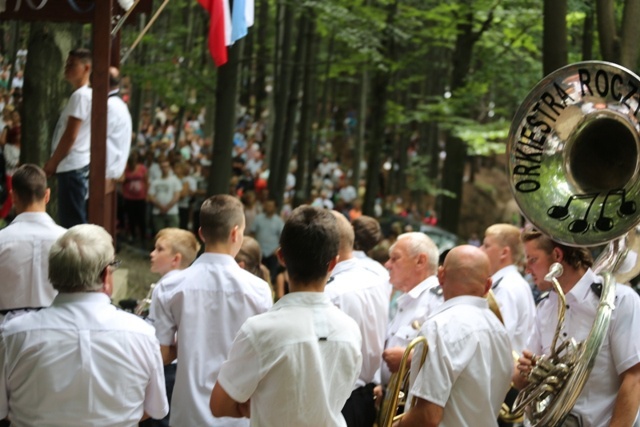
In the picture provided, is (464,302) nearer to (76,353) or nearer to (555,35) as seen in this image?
(76,353)

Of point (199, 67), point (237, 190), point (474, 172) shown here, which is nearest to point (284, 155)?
point (237, 190)

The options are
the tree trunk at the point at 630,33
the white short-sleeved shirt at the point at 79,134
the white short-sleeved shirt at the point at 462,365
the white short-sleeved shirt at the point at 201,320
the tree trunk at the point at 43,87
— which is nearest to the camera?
the white short-sleeved shirt at the point at 462,365

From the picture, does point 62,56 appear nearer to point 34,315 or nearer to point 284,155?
point 34,315

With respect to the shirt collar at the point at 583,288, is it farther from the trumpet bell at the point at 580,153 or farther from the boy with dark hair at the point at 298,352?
the boy with dark hair at the point at 298,352

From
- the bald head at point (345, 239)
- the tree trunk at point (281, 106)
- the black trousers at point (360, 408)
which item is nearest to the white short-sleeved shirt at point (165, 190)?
the tree trunk at point (281, 106)

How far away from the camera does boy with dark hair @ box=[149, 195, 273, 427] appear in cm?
589

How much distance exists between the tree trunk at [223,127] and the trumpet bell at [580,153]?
1200 centimetres

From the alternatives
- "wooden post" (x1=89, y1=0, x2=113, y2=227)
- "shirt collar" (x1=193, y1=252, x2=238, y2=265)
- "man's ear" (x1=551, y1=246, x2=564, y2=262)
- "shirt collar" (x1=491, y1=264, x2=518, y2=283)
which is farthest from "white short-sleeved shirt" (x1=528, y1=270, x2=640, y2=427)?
"wooden post" (x1=89, y1=0, x2=113, y2=227)

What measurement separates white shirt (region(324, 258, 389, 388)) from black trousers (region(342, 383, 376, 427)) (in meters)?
0.06

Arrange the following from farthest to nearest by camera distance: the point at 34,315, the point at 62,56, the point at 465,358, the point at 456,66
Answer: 1. the point at 456,66
2. the point at 62,56
3. the point at 465,358
4. the point at 34,315

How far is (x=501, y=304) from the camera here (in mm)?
7945

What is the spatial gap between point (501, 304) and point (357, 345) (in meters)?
3.28

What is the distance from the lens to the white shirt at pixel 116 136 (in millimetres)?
8789

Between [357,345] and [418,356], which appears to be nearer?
[357,345]
